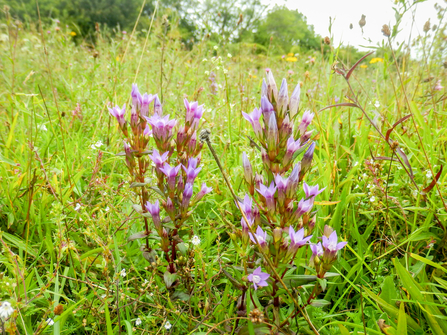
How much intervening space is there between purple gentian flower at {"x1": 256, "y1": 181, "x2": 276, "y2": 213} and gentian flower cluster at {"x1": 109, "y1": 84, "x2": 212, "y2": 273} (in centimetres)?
32

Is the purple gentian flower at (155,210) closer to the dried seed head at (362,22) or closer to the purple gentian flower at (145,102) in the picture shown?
the purple gentian flower at (145,102)

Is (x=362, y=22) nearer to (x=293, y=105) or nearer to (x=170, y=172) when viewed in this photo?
(x=293, y=105)

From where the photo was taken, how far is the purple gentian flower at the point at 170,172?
3.87 ft

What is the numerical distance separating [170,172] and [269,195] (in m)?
0.43

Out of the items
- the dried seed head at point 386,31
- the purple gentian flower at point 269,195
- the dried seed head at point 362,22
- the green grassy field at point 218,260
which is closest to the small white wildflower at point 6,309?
the green grassy field at point 218,260

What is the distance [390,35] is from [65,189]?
2.36 meters

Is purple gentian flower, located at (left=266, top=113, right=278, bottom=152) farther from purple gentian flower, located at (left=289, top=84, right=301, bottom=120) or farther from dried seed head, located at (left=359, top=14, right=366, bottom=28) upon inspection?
dried seed head, located at (left=359, top=14, right=366, bottom=28)

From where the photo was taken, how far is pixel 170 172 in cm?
119

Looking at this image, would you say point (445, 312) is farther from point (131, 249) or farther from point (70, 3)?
point (70, 3)

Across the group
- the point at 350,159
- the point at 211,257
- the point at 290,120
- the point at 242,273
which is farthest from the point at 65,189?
the point at 350,159

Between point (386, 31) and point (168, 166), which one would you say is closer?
point (168, 166)

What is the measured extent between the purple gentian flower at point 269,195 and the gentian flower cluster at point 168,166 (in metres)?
0.32

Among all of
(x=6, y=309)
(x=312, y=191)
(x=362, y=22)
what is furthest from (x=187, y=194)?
(x=362, y=22)

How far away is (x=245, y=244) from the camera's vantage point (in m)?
1.10
